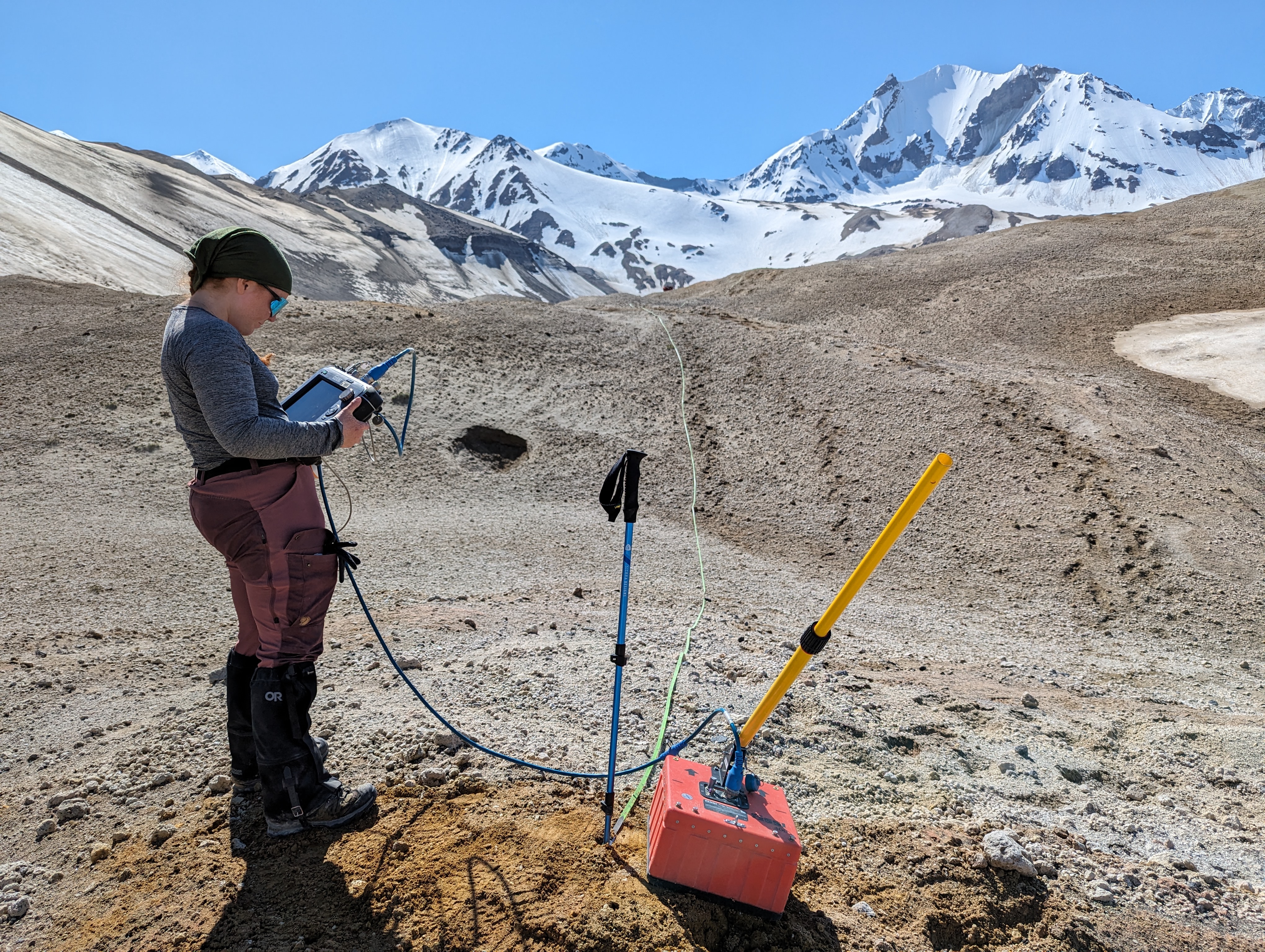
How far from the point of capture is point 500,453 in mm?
12734

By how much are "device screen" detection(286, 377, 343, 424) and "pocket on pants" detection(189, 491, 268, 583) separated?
42cm

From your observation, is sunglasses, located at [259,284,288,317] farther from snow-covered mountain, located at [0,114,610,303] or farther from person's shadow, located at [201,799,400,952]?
person's shadow, located at [201,799,400,952]

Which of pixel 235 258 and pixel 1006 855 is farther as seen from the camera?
pixel 1006 855

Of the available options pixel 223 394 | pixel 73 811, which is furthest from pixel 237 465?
pixel 73 811

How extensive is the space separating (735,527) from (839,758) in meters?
6.98

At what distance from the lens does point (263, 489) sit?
2695 mm

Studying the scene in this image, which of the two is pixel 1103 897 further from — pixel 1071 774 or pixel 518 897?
pixel 518 897

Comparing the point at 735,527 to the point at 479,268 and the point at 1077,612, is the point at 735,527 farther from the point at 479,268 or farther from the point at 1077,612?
the point at 479,268

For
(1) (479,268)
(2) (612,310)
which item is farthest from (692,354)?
(1) (479,268)

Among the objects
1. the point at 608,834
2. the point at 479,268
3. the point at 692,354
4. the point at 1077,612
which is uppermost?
the point at 479,268

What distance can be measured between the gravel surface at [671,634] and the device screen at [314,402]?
1.72 metres

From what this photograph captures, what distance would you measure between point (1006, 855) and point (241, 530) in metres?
3.41

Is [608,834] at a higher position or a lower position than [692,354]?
lower

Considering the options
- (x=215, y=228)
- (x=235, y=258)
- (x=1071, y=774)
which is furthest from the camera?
A: (x=215, y=228)
